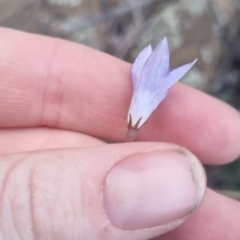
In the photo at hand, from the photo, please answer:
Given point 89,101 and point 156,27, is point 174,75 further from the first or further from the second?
point 156,27

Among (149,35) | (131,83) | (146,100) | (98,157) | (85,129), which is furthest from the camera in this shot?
(149,35)

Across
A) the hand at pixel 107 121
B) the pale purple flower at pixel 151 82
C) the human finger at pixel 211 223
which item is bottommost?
the human finger at pixel 211 223

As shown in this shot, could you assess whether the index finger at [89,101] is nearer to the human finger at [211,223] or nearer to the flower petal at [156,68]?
the human finger at [211,223]

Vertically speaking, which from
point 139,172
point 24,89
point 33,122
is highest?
point 139,172

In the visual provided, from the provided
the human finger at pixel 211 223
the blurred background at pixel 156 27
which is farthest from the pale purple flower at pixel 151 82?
the blurred background at pixel 156 27

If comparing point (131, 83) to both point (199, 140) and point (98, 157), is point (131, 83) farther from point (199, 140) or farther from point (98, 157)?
point (98, 157)

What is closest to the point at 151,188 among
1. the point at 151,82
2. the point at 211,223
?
the point at 151,82

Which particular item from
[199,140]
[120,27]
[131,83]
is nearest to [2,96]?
[131,83]
